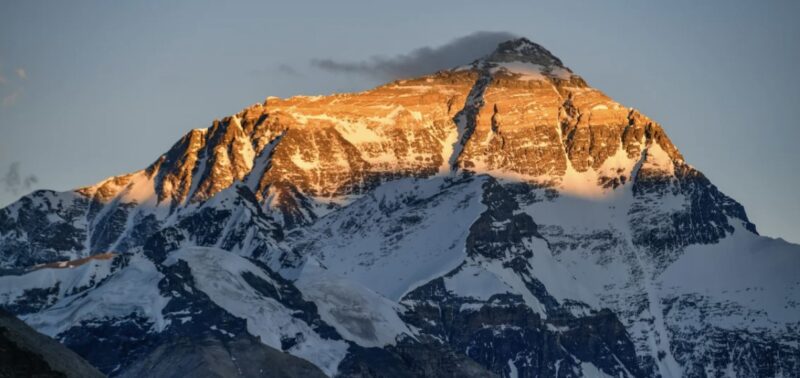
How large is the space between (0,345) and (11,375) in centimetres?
294

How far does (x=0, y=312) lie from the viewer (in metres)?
188

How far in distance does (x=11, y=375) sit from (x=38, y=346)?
30.3 feet

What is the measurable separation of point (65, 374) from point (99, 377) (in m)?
9.51

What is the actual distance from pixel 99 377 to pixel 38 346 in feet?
26.8

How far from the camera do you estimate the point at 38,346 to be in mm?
187625

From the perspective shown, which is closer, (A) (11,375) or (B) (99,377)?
(A) (11,375)

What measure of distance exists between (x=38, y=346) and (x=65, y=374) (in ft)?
12.4

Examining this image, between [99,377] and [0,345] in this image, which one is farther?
[99,377]

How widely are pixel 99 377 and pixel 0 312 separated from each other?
10187 mm

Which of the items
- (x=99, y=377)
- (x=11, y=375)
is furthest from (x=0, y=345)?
(x=99, y=377)

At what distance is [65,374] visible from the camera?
185125mm

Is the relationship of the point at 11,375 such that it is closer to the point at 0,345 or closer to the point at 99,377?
the point at 0,345

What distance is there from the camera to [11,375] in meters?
178
